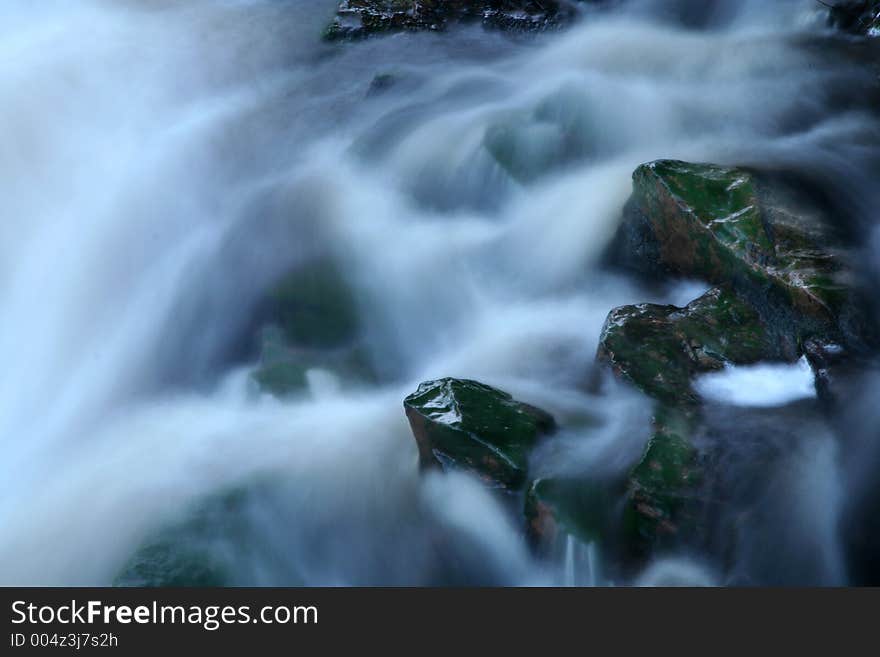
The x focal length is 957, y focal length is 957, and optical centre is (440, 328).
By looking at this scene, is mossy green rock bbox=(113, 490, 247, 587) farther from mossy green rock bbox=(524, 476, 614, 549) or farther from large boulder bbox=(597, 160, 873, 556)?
large boulder bbox=(597, 160, 873, 556)

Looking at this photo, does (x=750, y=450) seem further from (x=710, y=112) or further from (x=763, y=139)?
(x=710, y=112)

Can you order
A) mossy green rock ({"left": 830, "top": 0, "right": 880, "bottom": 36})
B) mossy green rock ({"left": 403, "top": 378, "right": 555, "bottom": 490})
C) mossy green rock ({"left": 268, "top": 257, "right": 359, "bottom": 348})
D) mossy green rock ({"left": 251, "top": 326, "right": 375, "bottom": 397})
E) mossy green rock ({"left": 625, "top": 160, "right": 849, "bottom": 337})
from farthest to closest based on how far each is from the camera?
mossy green rock ({"left": 830, "top": 0, "right": 880, "bottom": 36}) < mossy green rock ({"left": 268, "top": 257, "right": 359, "bottom": 348}) < mossy green rock ({"left": 251, "top": 326, "right": 375, "bottom": 397}) < mossy green rock ({"left": 625, "top": 160, "right": 849, "bottom": 337}) < mossy green rock ({"left": 403, "top": 378, "right": 555, "bottom": 490})

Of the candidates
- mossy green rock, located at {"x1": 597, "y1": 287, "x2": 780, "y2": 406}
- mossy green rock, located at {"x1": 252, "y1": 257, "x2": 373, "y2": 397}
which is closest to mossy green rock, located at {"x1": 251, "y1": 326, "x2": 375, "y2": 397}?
mossy green rock, located at {"x1": 252, "y1": 257, "x2": 373, "y2": 397}

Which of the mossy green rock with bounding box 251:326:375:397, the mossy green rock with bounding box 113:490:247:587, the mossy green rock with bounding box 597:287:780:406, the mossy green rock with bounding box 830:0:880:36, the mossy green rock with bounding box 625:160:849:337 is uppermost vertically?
the mossy green rock with bounding box 830:0:880:36

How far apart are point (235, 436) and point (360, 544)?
1415mm

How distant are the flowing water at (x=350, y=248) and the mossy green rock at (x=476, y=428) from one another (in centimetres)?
15

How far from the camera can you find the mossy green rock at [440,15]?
436 inches

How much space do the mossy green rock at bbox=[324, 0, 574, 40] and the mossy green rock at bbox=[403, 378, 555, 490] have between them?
6.42 m

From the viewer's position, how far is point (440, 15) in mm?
11195

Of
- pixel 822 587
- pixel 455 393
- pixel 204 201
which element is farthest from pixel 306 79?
pixel 822 587

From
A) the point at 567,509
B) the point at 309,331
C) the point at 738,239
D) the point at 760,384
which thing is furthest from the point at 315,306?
the point at 760,384

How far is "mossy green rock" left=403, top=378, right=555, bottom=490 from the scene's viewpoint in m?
5.63

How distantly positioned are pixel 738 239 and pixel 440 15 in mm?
6008

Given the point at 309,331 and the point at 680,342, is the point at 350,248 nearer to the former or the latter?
the point at 309,331
